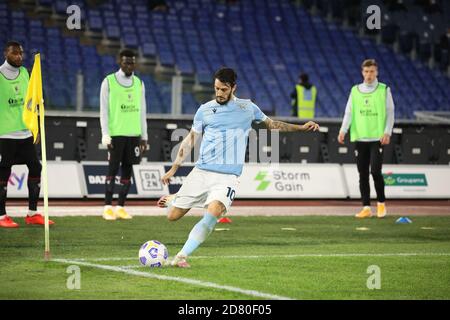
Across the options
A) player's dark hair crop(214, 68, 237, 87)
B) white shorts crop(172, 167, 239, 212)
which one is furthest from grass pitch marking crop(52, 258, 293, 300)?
player's dark hair crop(214, 68, 237, 87)

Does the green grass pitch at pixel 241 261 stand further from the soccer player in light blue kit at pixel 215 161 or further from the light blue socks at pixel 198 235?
the soccer player in light blue kit at pixel 215 161

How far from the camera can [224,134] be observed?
1111 cm

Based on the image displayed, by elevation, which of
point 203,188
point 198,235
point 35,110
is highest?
point 35,110

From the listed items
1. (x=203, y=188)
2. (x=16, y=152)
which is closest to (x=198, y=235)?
(x=203, y=188)

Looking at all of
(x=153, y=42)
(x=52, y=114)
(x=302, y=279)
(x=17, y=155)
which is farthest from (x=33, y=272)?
(x=153, y=42)

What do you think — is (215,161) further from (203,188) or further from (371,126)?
(371,126)

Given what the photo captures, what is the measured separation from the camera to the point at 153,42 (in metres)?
30.3

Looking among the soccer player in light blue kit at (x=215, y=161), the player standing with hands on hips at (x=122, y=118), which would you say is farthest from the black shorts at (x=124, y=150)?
the soccer player in light blue kit at (x=215, y=161)

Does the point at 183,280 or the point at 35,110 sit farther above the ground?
the point at 35,110

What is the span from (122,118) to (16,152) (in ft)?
7.08

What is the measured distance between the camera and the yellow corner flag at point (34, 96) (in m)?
11.6

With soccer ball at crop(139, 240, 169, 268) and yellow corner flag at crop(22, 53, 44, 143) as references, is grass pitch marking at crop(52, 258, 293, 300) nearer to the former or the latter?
soccer ball at crop(139, 240, 169, 268)

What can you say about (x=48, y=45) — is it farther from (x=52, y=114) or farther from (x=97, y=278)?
(x=97, y=278)

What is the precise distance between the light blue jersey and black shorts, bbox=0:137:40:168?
4.36 metres
